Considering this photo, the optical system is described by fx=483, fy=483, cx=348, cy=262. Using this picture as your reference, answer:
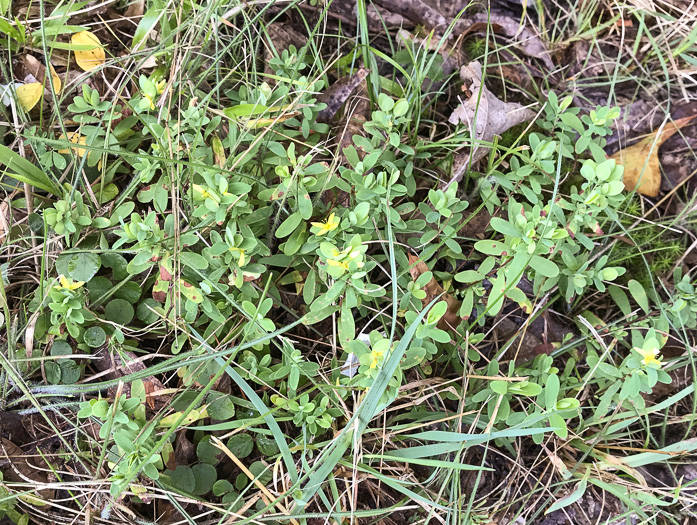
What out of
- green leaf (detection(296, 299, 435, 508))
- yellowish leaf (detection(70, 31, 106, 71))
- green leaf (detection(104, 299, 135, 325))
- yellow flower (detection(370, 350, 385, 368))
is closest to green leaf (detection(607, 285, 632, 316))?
green leaf (detection(296, 299, 435, 508))

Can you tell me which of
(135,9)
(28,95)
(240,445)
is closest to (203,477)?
(240,445)

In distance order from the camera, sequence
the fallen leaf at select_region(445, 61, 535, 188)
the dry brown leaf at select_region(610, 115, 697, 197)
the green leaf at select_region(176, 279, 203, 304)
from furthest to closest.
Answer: the dry brown leaf at select_region(610, 115, 697, 197) → the fallen leaf at select_region(445, 61, 535, 188) → the green leaf at select_region(176, 279, 203, 304)

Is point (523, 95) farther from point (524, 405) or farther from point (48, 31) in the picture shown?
point (48, 31)

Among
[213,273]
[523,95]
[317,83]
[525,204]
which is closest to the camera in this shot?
[213,273]

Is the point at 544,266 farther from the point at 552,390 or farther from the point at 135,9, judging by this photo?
the point at 135,9

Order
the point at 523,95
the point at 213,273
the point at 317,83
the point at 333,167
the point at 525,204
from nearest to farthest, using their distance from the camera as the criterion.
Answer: the point at 213,273 < the point at 333,167 < the point at 317,83 < the point at 525,204 < the point at 523,95

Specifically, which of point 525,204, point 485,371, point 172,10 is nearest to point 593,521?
point 485,371

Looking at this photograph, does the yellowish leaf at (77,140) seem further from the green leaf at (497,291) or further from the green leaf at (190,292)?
the green leaf at (497,291)

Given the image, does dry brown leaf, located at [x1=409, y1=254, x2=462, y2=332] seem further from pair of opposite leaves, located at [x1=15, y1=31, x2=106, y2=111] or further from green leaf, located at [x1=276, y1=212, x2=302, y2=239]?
pair of opposite leaves, located at [x1=15, y1=31, x2=106, y2=111]
